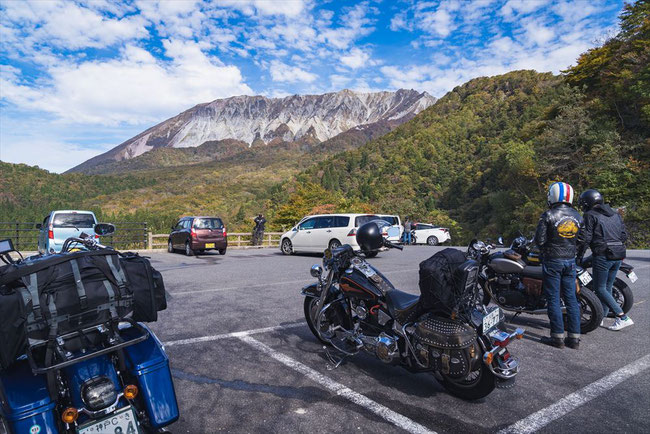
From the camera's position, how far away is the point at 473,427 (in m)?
2.87

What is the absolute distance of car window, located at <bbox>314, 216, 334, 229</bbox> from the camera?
50.2 ft

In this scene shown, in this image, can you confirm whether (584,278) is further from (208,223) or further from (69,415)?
(208,223)

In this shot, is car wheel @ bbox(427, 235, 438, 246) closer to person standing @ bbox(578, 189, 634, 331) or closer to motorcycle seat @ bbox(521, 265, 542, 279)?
person standing @ bbox(578, 189, 634, 331)

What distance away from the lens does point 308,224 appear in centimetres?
1598

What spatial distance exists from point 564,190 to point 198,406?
14.4ft

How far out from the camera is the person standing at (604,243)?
16.8 ft

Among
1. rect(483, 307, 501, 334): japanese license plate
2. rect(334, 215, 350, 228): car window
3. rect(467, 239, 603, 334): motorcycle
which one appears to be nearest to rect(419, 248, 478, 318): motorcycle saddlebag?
rect(483, 307, 501, 334): japanese license plate

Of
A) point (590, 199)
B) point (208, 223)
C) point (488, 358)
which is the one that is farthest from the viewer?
point (208, 223)

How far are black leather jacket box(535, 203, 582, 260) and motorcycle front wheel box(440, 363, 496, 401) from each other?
1987 millimetres

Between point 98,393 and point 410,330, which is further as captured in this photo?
point 410,330

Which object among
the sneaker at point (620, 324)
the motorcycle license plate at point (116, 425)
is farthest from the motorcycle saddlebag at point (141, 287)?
the sneaker at point (620, 324)

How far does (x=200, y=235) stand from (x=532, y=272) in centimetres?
1295

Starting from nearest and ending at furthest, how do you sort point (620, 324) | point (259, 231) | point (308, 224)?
1. point (620, 324)
2. point (308, 224)
3. point (259, 231)

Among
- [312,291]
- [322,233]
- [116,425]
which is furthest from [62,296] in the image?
[322,233]
